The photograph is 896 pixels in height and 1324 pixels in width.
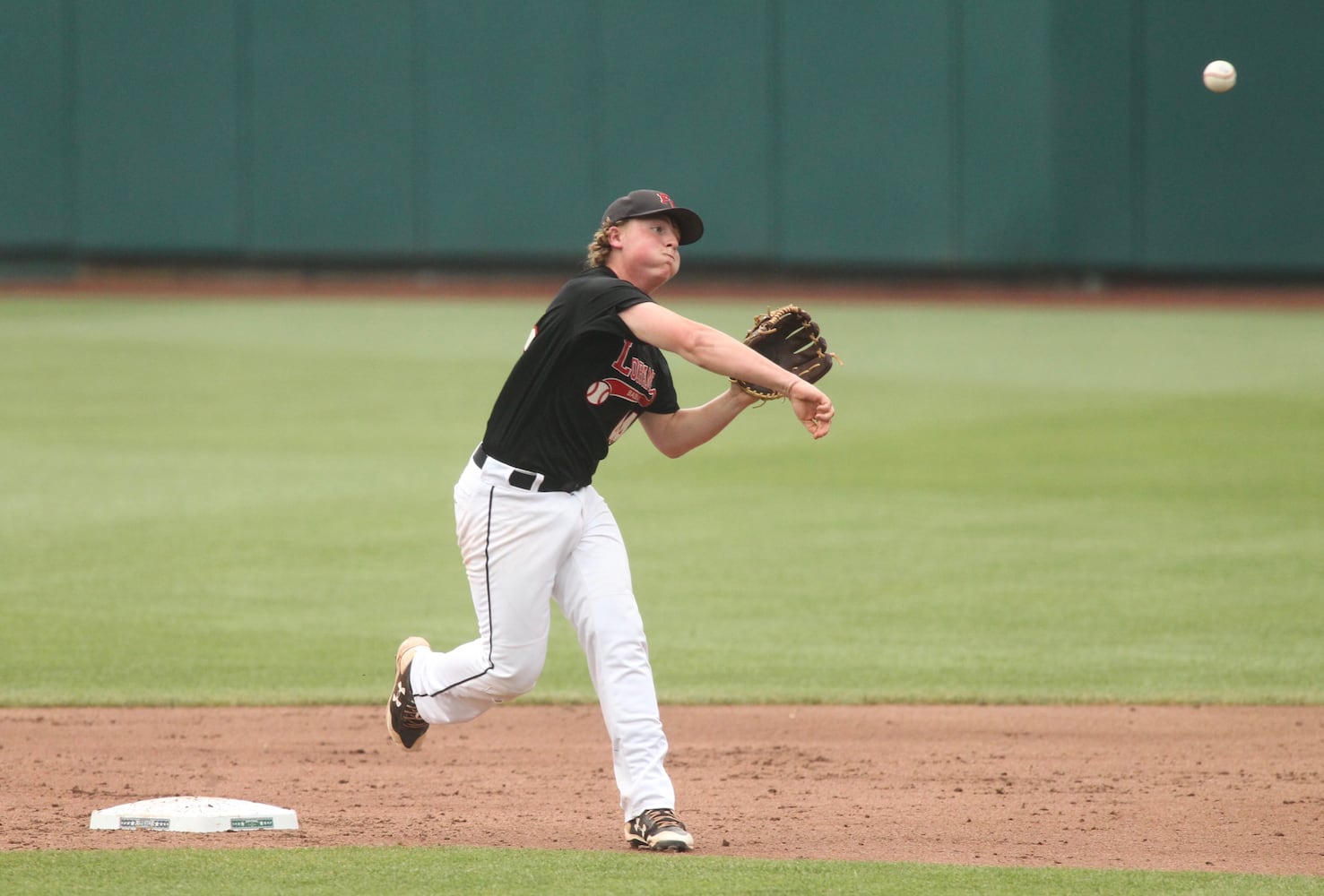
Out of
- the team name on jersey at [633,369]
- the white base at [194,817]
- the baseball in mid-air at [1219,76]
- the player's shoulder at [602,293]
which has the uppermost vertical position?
the baseball in mid-air at [1219,76]

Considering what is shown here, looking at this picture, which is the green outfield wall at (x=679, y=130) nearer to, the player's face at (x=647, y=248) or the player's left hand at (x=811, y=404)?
the player's face at (x=647, y=248)

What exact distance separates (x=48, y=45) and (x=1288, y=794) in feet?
82.3

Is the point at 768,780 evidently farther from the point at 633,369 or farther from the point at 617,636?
the point at 633,369

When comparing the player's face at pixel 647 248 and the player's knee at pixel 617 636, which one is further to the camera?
the player's face at pixel 647 248

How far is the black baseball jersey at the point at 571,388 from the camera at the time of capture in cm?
460

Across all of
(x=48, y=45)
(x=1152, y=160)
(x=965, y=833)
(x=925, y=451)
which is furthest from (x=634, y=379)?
(x=48, y=45)

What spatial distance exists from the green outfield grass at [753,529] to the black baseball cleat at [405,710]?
196cm

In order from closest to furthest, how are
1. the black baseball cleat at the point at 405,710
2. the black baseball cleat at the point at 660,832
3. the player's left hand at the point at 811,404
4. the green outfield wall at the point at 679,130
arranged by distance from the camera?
the player's left hand at the point at 811,404
the black baseball cleat at the point at 660,832
the black baseball cleat at the point at 405,710
the green outfield wall at the point at 679,130

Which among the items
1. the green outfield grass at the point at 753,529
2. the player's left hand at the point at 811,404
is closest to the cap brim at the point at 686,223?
the player's left hand at the point at 811,404

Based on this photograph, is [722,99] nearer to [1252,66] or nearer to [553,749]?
[1252,66]

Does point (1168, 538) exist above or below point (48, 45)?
below

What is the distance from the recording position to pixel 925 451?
1316cm

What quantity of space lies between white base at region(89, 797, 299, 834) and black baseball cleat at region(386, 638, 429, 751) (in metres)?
0.44

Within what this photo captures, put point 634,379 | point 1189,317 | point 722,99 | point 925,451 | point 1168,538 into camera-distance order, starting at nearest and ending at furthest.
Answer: point 634,379
point 1168,538
point 925,451
point 1189,317
point 722,99
